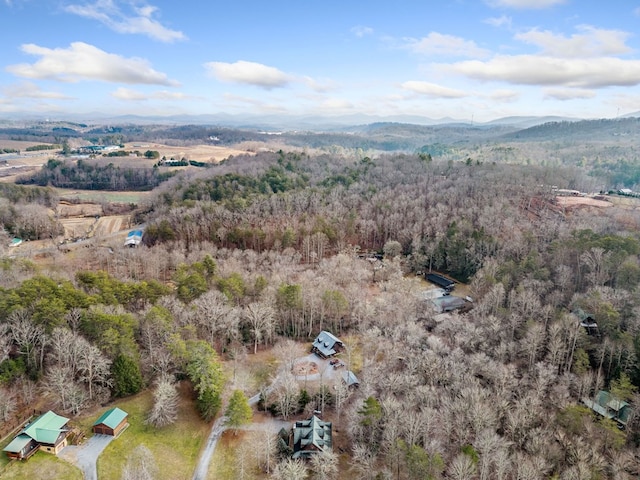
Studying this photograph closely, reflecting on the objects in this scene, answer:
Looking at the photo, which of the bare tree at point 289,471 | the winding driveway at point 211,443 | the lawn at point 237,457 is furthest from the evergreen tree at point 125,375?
the bare tree at point 289,471

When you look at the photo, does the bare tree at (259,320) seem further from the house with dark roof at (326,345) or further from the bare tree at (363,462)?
the bare tree at (363,462)

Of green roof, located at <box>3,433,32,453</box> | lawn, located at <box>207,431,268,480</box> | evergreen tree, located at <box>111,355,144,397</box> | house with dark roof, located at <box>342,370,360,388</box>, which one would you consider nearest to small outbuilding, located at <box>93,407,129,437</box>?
evergreen tree, located at <box>111,355,144,397</box>

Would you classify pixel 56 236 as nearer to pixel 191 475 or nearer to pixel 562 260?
pixel 191 475

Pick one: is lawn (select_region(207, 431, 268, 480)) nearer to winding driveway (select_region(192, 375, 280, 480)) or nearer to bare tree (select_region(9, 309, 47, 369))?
winding driveway (select_region(192, 375, 280, 480))

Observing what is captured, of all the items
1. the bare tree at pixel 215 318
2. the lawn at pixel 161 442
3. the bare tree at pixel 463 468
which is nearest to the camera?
the bare tree at pixel 463 468

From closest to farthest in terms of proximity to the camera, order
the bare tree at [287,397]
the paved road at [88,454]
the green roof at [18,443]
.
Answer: the paved road at [88,454] → the green roof at [18,443] → the bare tree at [287,397]

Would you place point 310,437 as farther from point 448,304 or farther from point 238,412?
point 448,304
